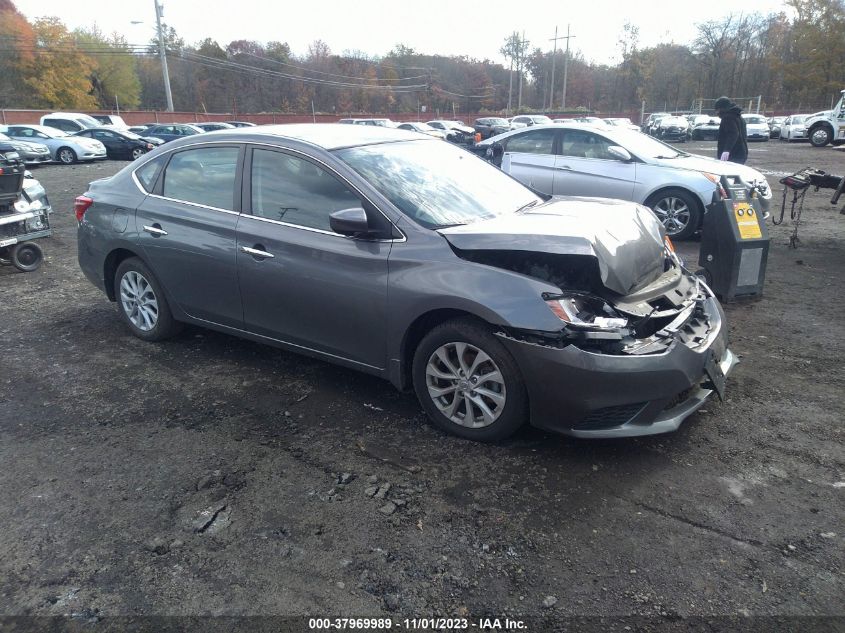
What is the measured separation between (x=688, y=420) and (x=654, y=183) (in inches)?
228

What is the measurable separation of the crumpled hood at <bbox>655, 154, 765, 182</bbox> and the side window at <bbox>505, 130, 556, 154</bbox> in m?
1.63

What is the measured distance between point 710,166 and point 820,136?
2544 cm

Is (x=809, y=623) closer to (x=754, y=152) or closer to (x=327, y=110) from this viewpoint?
(x=754, y=152)

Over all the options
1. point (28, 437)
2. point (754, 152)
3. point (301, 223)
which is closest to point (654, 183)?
point (301, 223)

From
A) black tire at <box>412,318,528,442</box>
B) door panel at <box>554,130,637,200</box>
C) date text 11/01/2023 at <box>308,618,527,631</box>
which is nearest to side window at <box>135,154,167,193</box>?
black tire at <box>412,318,528,442</box>

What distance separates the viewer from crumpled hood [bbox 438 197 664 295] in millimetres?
3418

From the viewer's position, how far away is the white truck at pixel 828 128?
27.3 m

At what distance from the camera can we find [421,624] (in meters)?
2.41

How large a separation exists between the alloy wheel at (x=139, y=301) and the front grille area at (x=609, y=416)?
141 inches

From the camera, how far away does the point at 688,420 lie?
3861 mm

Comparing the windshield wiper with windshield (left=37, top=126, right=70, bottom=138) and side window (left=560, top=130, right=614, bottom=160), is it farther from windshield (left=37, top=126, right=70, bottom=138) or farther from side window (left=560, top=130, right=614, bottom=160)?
windshield (left=37, top=126, right=70, bottom=138)

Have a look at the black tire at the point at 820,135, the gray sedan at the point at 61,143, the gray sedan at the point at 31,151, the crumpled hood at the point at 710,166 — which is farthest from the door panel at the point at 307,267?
the black tire at the point at 820,135

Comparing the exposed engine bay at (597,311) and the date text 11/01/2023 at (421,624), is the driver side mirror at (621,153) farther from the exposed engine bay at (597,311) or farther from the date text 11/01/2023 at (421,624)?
the date text 11/01/2023 at (421,624)

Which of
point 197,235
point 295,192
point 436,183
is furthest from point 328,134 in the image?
point 197,235
